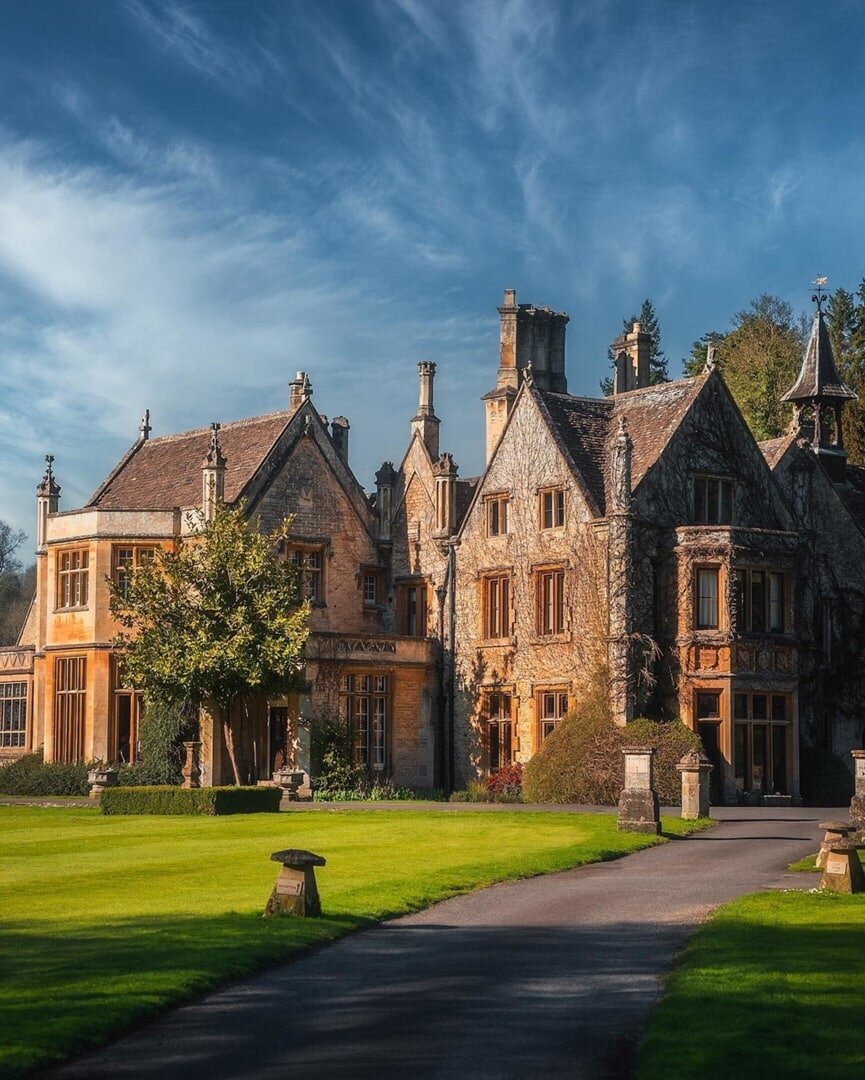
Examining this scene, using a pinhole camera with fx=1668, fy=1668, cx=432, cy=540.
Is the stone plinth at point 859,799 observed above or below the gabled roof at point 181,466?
below

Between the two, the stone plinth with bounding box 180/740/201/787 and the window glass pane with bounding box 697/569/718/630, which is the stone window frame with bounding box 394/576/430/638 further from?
the window glass pane with bounding box 697/569/718/630

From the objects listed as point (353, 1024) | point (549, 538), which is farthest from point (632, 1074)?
point (549, 538)

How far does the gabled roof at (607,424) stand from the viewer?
42.1 m

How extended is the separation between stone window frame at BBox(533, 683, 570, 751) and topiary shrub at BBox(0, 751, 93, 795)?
37.9 feet

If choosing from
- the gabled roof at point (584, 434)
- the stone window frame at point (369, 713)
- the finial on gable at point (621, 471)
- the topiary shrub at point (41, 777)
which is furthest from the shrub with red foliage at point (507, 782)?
the topiary shrub at point (41, 777)

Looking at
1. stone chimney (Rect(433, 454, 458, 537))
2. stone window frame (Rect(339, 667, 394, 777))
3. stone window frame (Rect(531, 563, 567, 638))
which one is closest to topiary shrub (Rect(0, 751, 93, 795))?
stone window frame (Rect(339, 667, 394, 777))

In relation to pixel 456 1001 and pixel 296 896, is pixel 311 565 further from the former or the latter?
pixel 456 1001

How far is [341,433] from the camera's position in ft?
161

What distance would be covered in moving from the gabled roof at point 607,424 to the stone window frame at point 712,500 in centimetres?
159

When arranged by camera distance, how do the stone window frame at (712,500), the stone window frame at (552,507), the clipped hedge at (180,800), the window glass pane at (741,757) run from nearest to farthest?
1. the clipped hedge at (180,800)
2. the window glass pane at (741,757)
3. the stone window frame at (552,507)
4. the stone window frame at (712,500)

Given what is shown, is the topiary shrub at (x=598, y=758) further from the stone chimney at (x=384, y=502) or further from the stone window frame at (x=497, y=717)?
the stone chimney at (x=384, y=502)

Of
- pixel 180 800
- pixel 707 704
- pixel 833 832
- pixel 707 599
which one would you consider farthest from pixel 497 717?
pixel 833 832

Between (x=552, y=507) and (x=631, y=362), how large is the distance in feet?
32.6

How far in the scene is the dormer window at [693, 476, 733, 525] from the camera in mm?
42812
